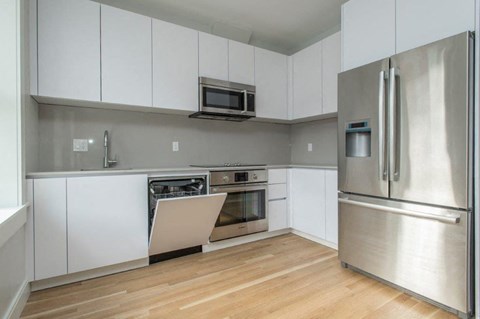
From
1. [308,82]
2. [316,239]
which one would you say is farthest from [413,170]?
[308,82]

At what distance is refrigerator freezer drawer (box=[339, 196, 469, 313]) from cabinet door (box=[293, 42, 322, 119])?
1301 mm

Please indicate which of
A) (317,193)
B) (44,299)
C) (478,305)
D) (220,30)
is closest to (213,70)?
(220,30)

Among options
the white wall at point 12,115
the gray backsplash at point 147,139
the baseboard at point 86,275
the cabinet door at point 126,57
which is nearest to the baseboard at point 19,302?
the white wall at point 12,115

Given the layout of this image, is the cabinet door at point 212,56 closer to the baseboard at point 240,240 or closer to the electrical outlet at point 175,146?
the electrical outlet at point 175,146

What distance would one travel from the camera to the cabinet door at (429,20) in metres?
1.58

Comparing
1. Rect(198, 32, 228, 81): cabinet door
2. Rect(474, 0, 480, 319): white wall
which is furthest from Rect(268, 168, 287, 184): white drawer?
Rect(474, 0, 480, 319): white wall

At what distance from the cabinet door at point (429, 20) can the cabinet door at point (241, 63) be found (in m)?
1.52

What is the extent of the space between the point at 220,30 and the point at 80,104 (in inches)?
68.1

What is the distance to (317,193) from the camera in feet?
9.33

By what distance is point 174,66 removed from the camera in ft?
8.40

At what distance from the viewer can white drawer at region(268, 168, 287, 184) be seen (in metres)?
3.02

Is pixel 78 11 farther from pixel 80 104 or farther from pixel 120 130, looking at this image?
pixel 120 130

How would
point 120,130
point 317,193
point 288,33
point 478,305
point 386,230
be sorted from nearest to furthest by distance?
point 478,305
point 386,230
point 120,130
point 317,193
point 288,33

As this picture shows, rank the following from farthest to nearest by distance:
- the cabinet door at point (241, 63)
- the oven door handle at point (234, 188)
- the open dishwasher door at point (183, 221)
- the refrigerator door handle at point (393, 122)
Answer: the cabinet door at point (241, 63) → the oven door handle at point (234, 188) → the open dishwasher door at point (183, 221) → the refrigerator door handle at point (393, 122)
